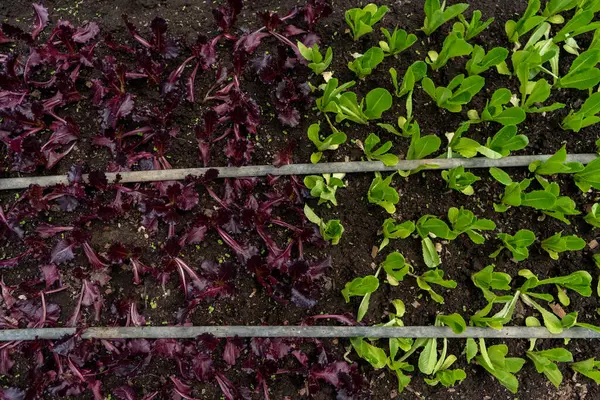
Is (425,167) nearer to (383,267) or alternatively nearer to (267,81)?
(383,267)

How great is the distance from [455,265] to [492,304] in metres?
0.22

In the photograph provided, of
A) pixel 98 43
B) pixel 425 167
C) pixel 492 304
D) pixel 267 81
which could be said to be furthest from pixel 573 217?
pixel 98 43

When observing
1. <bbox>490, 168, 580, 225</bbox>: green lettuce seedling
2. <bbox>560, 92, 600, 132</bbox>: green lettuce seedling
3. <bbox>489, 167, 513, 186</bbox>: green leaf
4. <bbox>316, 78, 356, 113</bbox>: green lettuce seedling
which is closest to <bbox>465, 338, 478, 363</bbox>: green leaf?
<bbox>490, 168, 580, 225</bbox>: green lettuce seedling

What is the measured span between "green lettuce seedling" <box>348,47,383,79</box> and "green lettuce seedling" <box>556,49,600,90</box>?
825 millimetres

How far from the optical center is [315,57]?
2.10 metres

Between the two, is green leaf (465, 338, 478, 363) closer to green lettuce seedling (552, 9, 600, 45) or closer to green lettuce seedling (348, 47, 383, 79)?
green lettuce seedling (348, 47, 383, 79)

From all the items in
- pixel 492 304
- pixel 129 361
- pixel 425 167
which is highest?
pixel 425 167

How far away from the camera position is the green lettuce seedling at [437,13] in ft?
6.79

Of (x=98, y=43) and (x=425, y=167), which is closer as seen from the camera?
(x=425, y=167)

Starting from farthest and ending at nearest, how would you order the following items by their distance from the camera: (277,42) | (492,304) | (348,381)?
(277,42) < (492,304) < (348,381)

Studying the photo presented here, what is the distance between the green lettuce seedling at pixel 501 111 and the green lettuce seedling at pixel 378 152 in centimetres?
45

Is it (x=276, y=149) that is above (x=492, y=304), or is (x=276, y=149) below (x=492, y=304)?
above

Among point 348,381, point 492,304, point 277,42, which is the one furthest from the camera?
point 277,42

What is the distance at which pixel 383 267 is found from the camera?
2.07 metres
